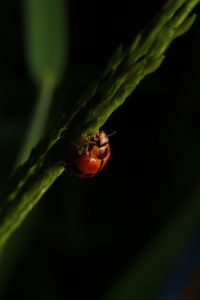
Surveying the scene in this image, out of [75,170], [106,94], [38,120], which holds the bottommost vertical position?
[106,94]

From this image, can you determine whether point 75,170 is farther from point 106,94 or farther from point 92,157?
point 106,94

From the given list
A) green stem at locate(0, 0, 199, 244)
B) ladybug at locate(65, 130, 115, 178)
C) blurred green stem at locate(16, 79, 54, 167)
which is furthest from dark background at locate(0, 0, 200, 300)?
green stem at locate(0, 0, 199, 244)

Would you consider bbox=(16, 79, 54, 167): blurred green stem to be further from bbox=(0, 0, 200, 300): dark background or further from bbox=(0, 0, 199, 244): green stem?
bbox=(0, 0, 199, 244): green stem

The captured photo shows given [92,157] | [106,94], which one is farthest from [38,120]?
[106,94]

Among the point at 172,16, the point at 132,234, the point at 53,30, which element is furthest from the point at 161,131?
the point at 172,16

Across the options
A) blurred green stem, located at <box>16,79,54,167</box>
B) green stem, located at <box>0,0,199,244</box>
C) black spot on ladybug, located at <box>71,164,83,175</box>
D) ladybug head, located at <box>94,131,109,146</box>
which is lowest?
green stem, located at <box>0,0,199,244</box>

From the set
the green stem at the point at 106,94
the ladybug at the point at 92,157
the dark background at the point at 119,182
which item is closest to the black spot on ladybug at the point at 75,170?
the ladybug at the point at 92,157
